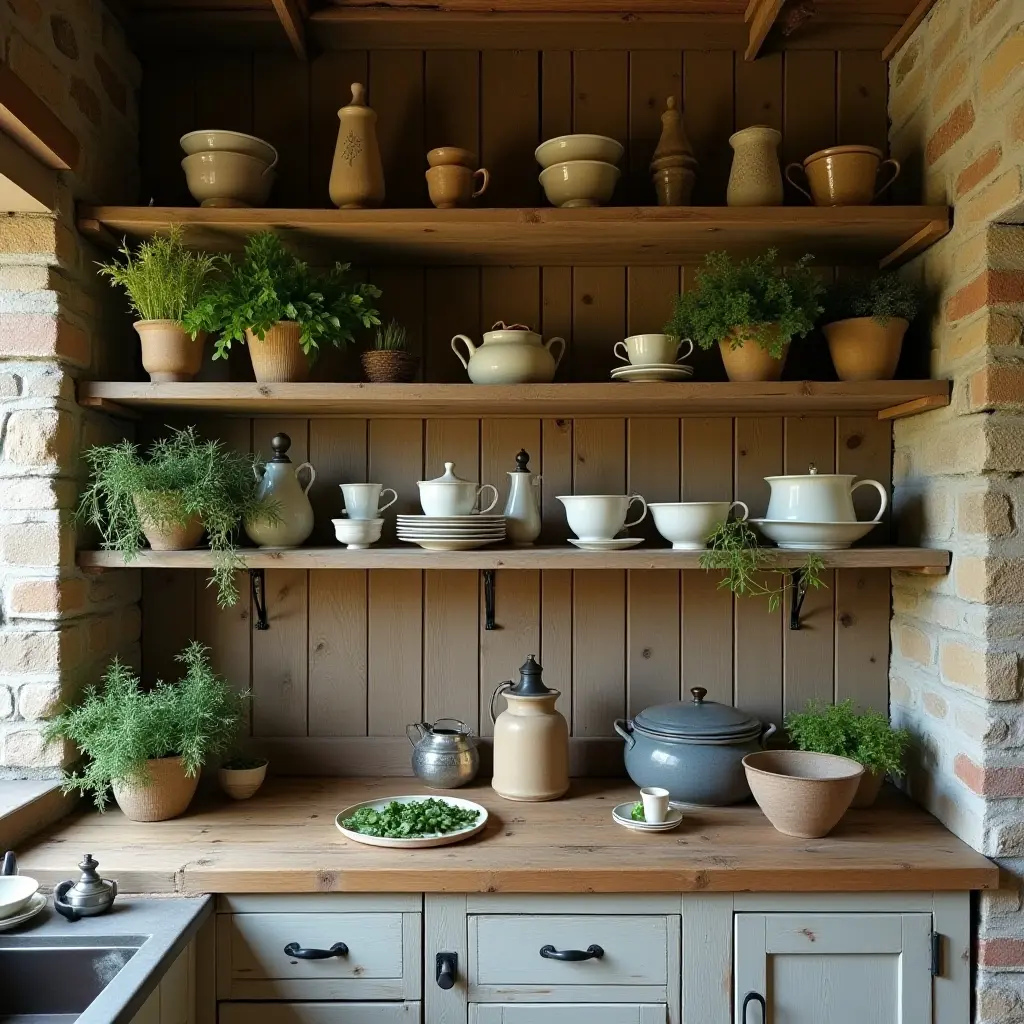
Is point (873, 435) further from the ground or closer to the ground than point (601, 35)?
closer to the ground

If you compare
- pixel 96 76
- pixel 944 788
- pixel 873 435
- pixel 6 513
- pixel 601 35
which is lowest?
pixel 944 788

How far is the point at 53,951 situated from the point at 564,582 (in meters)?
1.20

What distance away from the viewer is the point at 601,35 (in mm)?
1952

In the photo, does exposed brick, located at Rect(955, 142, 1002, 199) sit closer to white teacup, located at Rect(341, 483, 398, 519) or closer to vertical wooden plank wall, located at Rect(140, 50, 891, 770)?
vertical wooden plank wall, located at Rect(140, 50, 891, 770)

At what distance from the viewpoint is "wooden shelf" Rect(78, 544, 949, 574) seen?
5.58ft

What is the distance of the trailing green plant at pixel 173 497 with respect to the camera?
1.70 m

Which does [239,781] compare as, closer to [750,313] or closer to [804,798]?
[804,798]

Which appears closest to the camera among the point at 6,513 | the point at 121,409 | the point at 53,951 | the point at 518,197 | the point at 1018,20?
the point at 53,951

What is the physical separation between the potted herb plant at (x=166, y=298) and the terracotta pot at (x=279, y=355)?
0.13 metres

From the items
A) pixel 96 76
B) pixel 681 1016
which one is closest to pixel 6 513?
pixel 96 76

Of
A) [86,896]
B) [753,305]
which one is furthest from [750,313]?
[86,896]

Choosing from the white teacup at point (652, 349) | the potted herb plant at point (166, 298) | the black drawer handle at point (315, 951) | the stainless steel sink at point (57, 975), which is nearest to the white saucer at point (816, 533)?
the white teacup at point (652, 349)

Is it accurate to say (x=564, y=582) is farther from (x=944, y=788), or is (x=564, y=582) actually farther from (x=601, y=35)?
(x=601, y=35)

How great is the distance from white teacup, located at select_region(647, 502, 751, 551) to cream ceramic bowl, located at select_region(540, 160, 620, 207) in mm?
662
